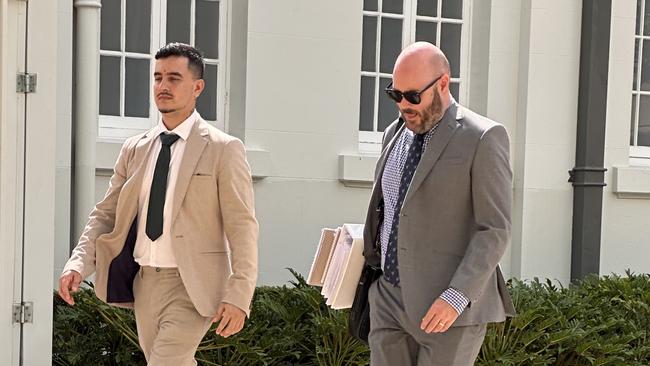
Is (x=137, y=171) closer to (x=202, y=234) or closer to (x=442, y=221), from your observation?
(x=202, y=234)

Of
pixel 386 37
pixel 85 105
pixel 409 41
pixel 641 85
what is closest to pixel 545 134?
pixel 641 85

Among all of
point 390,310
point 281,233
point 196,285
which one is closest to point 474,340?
point 390,310

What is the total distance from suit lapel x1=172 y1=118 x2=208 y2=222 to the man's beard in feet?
3.14

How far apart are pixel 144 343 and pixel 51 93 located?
2.61 metres

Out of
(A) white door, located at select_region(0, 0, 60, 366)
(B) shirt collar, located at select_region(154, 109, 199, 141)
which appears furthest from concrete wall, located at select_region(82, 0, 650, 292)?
(B) shirt collar, located at select_region(154, 109, 199, 141)

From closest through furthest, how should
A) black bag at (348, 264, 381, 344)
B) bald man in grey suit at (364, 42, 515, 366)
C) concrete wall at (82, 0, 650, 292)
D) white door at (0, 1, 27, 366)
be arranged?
bald man in grey suit at (364, 42, 515, 366) < black bag at (348, 264, 381, 344) < white door at (0, 1, 27, 366) < concrete wall at (82, 0, 650, 292)

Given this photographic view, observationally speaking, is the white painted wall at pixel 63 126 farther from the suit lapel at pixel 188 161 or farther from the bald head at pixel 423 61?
the bald head at pixel 423 61

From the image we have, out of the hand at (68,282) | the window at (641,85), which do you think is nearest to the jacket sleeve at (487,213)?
the hand at (68,282)

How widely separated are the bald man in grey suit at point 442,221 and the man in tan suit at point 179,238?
0.73 metres

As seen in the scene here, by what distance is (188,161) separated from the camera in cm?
514

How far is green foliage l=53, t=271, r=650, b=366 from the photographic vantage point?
764 centimetres

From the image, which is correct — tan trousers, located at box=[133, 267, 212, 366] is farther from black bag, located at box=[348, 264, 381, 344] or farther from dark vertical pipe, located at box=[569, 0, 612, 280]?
dark vertical pipe, located at box=[569, 0, 612, 280]

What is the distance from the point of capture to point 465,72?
9.91m

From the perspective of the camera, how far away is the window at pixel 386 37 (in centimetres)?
959
